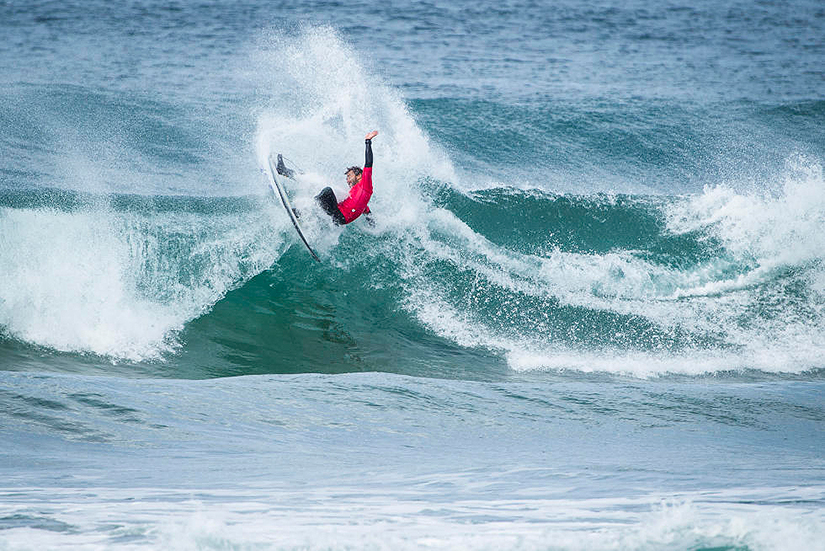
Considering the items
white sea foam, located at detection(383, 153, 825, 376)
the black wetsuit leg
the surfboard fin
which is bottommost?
white sea foam, located at detection(383, 153, 825, 376)

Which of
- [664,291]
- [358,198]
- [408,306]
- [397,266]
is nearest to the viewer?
[358,198]

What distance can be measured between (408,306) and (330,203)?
176cm

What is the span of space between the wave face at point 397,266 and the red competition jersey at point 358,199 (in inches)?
24.5

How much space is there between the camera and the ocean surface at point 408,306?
5.07 m

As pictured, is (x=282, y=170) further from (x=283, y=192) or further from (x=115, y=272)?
(x=115, y=272)

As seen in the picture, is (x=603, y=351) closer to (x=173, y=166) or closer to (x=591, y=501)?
(x=591, y=501)

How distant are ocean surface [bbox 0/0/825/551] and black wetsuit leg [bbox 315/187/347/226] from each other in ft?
1.49

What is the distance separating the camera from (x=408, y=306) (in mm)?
11414

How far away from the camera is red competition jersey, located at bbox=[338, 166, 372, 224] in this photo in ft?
36.0

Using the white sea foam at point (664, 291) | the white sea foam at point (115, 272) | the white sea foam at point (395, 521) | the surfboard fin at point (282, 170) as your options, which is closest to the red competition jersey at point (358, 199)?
the surfboard fin at point (282, 170)

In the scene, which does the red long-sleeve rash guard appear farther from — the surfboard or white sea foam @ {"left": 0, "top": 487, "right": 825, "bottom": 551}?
white sea foam @ {"left": 0, "top": 487, "right": 825, "bottom": 551}

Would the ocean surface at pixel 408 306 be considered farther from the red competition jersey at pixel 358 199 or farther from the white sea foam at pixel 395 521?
the red competition jersey at pixel 358 199

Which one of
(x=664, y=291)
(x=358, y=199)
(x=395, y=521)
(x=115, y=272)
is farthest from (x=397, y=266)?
(x=395, y=521)

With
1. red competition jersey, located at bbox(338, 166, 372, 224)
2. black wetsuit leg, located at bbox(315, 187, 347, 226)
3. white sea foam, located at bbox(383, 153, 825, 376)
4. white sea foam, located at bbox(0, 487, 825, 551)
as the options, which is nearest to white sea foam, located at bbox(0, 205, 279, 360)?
black wetsuit leg, located at bbox(315, 187, 347, 226)
